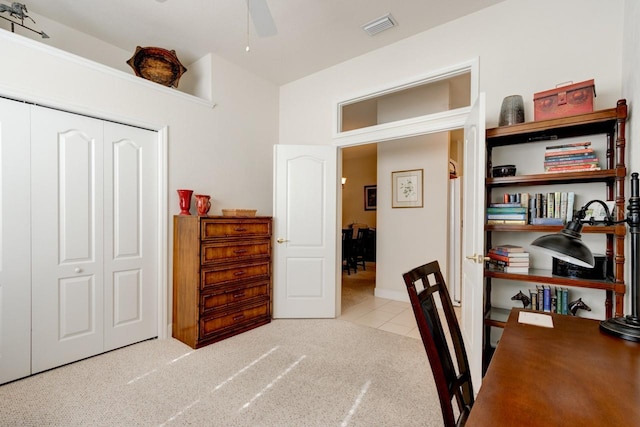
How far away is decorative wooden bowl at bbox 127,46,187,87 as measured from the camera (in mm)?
2820

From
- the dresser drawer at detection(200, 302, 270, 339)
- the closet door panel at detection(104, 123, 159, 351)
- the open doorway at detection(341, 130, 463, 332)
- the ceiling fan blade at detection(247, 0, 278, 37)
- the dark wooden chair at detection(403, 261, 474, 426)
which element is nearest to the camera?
the dark wooden chair at detection(403, 261, 474, 426)

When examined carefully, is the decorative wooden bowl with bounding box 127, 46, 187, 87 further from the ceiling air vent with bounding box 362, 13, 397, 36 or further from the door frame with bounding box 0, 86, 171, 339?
the ceiling air vent with bounding box 362, 13, 397, 36

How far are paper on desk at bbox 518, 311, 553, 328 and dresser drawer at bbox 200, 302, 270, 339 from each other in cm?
249

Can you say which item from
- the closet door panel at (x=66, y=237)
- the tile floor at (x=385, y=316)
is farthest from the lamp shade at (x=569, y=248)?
the closet door panel at (x=66, y=237)

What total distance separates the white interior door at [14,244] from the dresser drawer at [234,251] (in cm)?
126

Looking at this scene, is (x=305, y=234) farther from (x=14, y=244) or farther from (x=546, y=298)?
(x=14, y=244)

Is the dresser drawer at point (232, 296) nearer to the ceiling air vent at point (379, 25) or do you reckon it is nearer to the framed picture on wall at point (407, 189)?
the framed picture on wall at point (407, 189)

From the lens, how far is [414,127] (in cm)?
294

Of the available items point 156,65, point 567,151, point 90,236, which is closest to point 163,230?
point 90,236

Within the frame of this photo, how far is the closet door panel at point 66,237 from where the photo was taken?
7.45 ft

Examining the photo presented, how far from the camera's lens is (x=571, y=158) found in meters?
1.98

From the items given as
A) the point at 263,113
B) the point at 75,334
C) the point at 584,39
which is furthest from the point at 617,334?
the point at 263,113

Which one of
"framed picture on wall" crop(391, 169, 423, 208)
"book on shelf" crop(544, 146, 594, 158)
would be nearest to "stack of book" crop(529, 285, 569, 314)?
"book on shelf" crop(544, 146, 594, 158)

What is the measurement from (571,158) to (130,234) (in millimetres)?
3629
